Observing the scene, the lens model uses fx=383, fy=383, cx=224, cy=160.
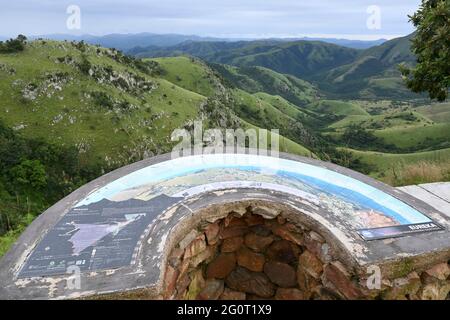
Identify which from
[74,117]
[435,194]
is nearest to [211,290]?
[435,194]

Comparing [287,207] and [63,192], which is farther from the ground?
[287,207]

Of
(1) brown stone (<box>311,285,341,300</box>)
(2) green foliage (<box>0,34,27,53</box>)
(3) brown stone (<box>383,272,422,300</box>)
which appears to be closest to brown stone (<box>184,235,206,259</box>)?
(1) brown stone (<box>311,285,341,300</box>)

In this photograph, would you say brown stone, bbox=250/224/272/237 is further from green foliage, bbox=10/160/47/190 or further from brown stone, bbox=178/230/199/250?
green foliage, bbox=10/160/47/190

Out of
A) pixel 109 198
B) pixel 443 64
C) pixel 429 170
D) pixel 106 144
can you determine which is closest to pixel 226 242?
pixel 109 198

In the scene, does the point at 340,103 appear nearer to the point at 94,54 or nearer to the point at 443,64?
the point at 94,54

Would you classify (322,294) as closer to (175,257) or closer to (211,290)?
(211,290)

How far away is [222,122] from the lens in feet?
213

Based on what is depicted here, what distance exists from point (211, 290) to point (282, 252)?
1.22m

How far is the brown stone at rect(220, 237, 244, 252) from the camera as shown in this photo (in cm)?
579

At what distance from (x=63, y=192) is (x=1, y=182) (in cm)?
619

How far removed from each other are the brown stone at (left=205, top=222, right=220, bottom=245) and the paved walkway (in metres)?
3.37

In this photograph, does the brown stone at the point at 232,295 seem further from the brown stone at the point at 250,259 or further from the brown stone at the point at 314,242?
the brown stone at the point at 314,242

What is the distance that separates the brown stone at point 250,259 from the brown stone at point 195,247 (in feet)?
2.68

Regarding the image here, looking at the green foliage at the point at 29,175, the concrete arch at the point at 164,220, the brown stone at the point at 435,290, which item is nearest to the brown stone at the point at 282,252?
the concrete arch at the point at 164,220
